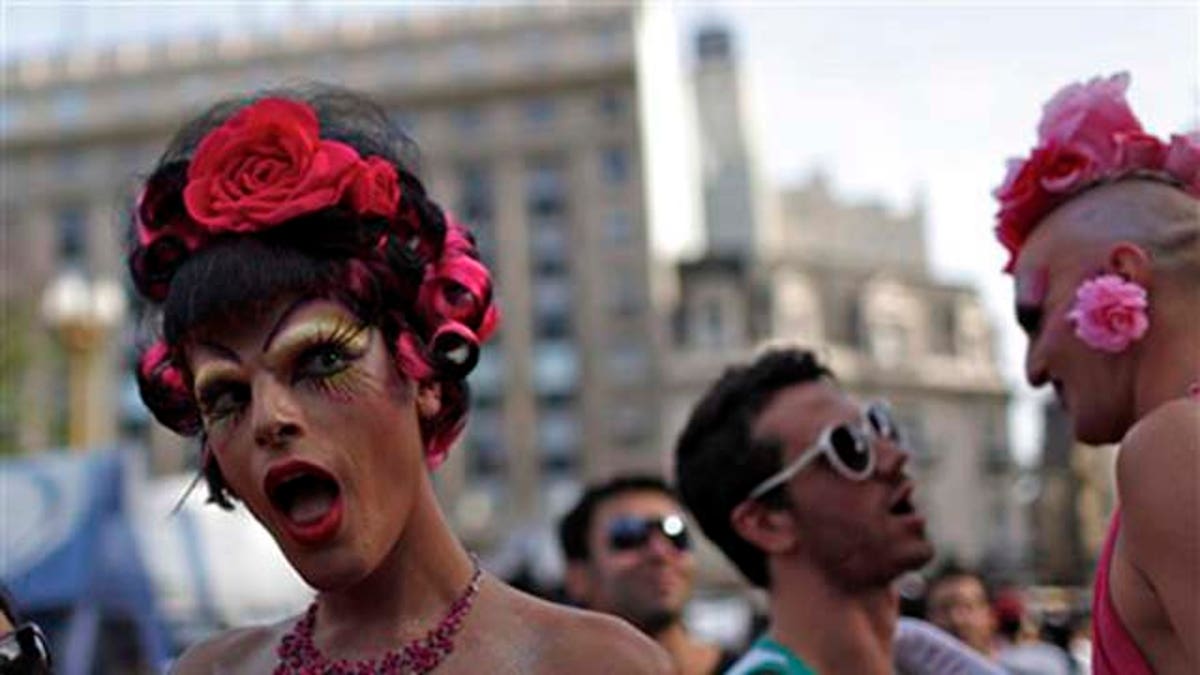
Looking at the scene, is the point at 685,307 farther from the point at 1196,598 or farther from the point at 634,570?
the point at 1196,598

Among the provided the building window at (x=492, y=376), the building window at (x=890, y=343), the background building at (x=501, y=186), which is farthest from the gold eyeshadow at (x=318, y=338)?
the building window at (x=890, y=343)

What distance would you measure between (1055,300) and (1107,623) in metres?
0.51

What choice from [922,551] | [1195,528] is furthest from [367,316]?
Answer: [922,551]

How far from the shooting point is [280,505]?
209cm

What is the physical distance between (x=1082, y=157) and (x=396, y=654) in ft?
4.42

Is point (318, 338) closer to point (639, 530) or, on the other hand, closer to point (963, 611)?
point (639, 530)

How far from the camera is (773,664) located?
3.36m

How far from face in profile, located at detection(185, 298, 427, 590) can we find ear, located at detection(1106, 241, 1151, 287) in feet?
3.59

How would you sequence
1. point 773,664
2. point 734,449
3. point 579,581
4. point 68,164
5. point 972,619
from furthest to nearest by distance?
point 68,164
point 972,619
point 579,581
point 734,449
point 773,664

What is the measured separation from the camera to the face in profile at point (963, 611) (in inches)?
285

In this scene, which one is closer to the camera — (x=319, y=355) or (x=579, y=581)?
(x=319, y=355)

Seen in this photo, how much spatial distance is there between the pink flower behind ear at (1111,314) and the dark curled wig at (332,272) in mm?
885

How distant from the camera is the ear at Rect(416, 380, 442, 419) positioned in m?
2.22

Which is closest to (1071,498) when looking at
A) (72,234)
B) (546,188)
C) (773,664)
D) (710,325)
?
(773,664)
